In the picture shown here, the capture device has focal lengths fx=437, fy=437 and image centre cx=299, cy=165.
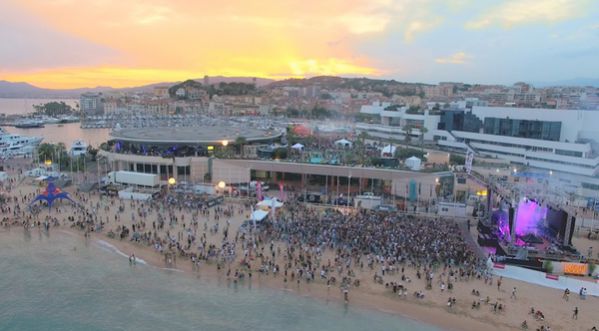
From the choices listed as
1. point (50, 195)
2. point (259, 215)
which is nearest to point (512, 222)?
point (259, 215)

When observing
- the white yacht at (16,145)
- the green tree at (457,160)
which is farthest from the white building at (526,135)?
the white yacht at (16,145)

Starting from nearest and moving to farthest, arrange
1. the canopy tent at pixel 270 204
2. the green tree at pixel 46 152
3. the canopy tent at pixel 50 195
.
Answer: the canopy tent at pixel 270 204, the canopy tent at pixel 50 195, the green tree at pixel 46 152

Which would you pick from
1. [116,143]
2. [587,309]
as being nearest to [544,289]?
[587,309]

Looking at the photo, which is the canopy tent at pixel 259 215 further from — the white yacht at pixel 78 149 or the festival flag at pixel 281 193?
the white yacht at pixel 78 149

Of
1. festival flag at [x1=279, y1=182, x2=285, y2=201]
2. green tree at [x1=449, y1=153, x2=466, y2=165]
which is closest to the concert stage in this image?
festival flag at [x1=279, y1=182, x2=285, y2=201]

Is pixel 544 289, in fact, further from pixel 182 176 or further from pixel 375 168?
pixel 182 176

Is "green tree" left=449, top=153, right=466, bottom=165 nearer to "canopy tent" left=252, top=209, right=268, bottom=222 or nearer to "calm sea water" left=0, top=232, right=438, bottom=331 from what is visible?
"canopy tent" left=252, top=209, right=268, bottom=222
